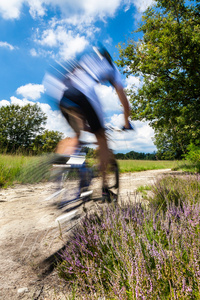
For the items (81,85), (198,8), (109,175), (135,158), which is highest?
Answer: (198,8)

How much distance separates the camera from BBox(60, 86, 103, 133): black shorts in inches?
40.8

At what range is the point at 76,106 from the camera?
3.60ft

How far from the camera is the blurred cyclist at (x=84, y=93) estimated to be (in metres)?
1.05

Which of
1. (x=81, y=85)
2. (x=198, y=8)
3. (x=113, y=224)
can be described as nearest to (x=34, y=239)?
(x=113, y=224)

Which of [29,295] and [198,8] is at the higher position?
[198,8]

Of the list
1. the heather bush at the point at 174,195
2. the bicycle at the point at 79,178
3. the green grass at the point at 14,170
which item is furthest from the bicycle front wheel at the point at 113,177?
the green grass at the point at 14,170

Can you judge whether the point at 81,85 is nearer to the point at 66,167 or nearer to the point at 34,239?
the point at 66,167

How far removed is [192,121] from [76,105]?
11418 mm

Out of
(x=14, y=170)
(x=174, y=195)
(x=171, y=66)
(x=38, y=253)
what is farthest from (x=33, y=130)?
(x=171, y=66)

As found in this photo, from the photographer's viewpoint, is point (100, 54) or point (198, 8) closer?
point (100, 54)

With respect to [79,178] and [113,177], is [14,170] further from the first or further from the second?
[113,177]

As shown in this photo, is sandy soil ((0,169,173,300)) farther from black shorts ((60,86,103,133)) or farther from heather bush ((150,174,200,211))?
heather bush ((150,174,200,211))

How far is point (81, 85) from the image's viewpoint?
1.09 m

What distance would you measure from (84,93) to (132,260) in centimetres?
117
